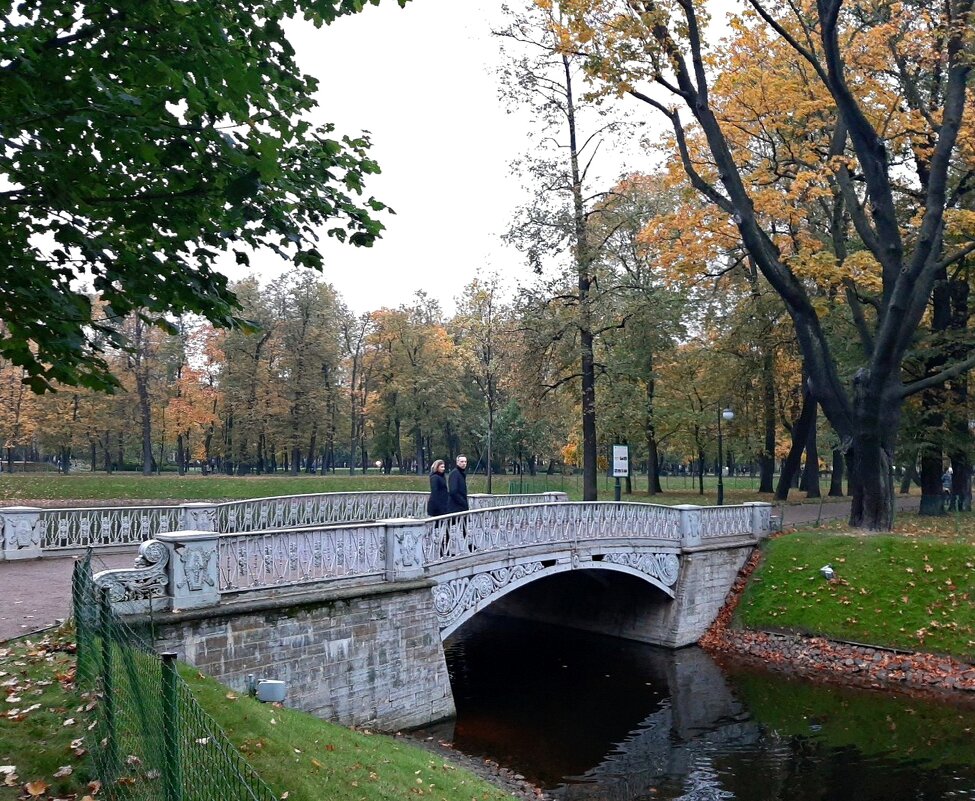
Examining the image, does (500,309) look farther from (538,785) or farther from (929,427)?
(538,785)

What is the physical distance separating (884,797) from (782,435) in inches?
1388

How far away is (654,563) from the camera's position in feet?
56.6

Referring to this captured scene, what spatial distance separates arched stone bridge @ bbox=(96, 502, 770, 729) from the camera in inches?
360

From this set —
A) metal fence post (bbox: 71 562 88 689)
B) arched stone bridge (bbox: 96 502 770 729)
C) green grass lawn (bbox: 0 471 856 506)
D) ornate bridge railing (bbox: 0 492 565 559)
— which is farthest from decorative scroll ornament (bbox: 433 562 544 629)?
green grass lawn (bbox: 0 471 856 506)

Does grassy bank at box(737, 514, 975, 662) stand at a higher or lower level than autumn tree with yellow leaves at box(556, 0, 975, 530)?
lower

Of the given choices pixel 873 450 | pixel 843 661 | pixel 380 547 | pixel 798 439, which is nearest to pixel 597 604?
pixel 843 661

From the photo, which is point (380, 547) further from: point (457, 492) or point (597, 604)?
point (597, 604)

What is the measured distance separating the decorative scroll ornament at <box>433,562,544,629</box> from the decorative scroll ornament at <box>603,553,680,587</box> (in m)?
2.87

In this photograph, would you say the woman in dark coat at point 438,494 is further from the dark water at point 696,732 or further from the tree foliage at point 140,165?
the tree foliage at point 140,165

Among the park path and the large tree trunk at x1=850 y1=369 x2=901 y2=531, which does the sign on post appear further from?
the park path

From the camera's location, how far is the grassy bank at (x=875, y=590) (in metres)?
15.3

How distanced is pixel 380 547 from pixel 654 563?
25.6ft

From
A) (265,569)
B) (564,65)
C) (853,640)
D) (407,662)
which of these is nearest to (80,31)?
(265,569)

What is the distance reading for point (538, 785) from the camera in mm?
10273
